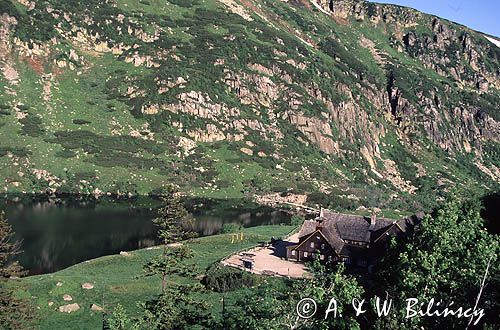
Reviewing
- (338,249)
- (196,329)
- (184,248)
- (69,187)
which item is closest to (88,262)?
(338,249)

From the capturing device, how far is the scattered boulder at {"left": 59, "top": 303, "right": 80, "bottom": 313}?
58.7m

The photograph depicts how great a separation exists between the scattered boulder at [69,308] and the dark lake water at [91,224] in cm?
3298

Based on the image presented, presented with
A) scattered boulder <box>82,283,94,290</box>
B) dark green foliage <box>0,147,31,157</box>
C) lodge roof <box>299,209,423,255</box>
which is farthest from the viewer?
dark green foliage <box>0,147,31,157</box>

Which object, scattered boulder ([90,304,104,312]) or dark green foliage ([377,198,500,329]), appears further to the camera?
scattered boulder ([90,304,104,312])

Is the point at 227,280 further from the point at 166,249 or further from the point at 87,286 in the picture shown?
the point at 166,249

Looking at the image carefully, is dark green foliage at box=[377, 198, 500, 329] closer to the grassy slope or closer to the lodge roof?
the grassy slope

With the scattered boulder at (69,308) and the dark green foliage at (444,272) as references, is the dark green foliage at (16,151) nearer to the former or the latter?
the scattered boulder at (69,308)

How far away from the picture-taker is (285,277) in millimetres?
74312

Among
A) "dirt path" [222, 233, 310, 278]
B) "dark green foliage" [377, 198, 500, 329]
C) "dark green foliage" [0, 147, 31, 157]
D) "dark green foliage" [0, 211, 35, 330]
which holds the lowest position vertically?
"dark green foliage" [0, 147, 31, 157]

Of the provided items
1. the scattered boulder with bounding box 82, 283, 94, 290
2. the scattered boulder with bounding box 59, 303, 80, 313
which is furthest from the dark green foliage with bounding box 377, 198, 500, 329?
the scattered boulder with bounding box 82, 283, 94, 290

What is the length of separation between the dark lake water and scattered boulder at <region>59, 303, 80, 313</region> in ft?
108

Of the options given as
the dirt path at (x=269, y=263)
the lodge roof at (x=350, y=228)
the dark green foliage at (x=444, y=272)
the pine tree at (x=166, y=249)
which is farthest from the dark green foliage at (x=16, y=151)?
the dark green foliage at (x=444, y=272)

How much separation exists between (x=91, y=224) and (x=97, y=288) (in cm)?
7245

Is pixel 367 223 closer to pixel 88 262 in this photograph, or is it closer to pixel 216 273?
pixel 216 273
